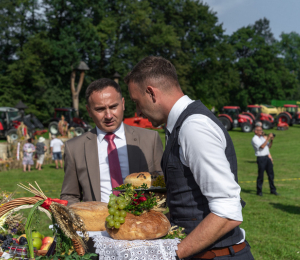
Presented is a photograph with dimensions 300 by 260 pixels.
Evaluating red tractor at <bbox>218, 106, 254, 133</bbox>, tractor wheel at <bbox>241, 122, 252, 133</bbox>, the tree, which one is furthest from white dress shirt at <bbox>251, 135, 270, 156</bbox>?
the tree

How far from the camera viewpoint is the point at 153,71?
1919 mm

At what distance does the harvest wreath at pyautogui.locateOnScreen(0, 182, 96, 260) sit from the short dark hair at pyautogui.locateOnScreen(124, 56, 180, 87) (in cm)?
88

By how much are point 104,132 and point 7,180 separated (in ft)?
40.9

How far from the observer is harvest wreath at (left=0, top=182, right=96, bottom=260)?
1877 mm

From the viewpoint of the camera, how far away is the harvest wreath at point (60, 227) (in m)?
1.88

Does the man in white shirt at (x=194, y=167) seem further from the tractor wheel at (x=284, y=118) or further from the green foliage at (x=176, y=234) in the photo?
the tractor wheel at (x=284, y=118)

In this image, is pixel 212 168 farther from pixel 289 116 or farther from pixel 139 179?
pixel 289 116

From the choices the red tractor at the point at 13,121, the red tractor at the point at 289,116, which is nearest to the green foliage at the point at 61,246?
the red tractor at the point at 13,121

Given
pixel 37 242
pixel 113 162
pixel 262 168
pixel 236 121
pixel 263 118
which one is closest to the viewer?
pixel 37 242

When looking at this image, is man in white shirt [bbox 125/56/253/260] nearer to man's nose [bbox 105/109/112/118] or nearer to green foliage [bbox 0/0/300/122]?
man's nose [bbox 105/109/112/118]

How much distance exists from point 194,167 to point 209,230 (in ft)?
1.07

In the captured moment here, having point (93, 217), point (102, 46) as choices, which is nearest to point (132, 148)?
point (93, 217)

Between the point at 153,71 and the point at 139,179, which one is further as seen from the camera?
the point at 139,179

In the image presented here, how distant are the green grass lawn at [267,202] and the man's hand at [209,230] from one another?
1.18 metres
